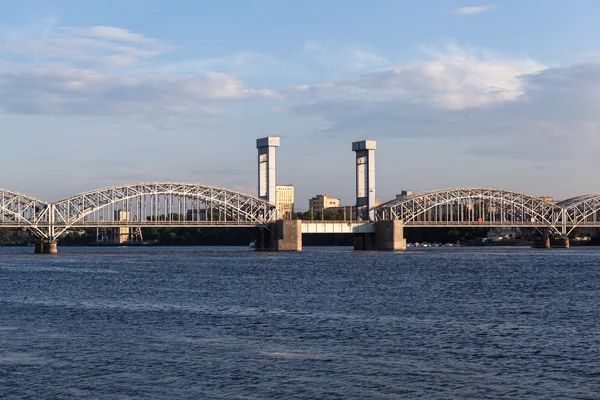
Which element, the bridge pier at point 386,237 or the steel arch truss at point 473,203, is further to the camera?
the steel arch truss at point 473,203

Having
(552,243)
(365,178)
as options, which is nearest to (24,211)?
(365,178)

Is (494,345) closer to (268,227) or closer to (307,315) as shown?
(307,315)

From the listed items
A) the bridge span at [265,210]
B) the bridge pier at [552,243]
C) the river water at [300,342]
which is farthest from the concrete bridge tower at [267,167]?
the river water at [300,342]

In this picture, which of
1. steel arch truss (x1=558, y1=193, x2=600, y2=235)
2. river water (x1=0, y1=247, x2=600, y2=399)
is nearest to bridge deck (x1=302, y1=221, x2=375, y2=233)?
steel arch truss (x1=558, y1=193, x2=600, y2=235)

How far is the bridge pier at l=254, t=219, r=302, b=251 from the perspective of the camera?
150m

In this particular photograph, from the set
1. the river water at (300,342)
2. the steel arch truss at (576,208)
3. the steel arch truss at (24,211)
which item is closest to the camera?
the river water at (300,342)

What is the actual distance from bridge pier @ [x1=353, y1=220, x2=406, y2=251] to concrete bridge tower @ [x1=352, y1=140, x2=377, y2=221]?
324cm

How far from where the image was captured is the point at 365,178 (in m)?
164

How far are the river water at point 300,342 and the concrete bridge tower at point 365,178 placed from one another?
9681 cm

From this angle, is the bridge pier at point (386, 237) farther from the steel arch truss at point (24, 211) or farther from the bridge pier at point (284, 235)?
the steel arch truss at point (24, 211)

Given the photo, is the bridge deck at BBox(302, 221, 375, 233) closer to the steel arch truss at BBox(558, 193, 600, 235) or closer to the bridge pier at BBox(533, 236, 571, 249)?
the bridge pier at BBox(533, 236, 571, 249)

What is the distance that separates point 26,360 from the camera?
31469 mm

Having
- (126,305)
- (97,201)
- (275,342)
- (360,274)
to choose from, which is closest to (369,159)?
(97,201)

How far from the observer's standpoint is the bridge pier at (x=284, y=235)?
150 metres
